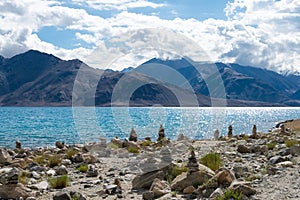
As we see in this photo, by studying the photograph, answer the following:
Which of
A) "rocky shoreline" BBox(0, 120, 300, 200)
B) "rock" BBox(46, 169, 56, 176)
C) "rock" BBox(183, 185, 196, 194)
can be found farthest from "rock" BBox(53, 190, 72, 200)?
"rock" BBox(46, 169, 56, 176)

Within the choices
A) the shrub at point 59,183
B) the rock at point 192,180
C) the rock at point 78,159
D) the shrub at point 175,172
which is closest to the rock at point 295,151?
the shrub at point 175,172

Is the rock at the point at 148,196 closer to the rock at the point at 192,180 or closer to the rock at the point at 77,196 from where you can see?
the rock at the point at 192,180

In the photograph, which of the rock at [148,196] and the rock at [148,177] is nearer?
the rock at [148,196]

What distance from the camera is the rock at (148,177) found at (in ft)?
41.4

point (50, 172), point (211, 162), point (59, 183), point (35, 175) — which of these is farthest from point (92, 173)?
point (211, 162)

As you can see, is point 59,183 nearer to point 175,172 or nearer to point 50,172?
point 50,172

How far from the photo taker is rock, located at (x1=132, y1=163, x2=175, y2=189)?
12.6m

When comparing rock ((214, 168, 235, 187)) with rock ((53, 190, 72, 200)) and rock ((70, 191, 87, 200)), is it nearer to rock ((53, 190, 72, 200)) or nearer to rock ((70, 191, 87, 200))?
rock ((70, 191, 87, 200))

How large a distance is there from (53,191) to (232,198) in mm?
5906

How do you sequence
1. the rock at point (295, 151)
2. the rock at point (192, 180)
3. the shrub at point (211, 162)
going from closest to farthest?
the rock at point (192, 180)
the shrub at point (211, 162)
the rock at point (295, 151)

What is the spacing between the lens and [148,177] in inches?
515

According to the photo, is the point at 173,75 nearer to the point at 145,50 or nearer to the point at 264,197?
the point at 145,50

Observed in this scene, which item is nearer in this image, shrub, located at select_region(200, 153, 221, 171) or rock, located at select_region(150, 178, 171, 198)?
rock, located at select_region(150, 178, 171, 198)

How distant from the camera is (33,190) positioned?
11992 mm
